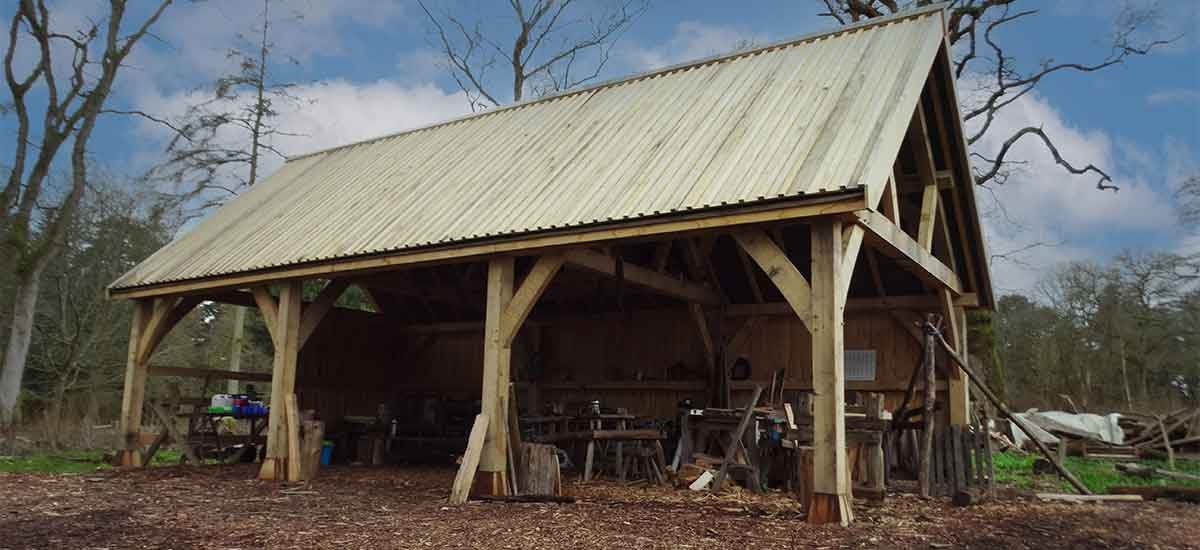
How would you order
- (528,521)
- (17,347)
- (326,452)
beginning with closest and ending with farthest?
1. (528,521)
2. (326,452)
3. (17,347)

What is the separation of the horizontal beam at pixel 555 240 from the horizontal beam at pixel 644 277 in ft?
1.72

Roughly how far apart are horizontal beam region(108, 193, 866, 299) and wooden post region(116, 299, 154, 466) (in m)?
1.50

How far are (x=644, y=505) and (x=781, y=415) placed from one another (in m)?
2.83

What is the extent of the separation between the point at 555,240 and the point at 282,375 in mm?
5063

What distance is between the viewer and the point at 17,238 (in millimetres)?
19312

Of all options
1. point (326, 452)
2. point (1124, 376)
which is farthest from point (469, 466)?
point (1124, 376)

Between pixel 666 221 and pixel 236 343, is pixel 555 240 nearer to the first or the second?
pixel 666 221

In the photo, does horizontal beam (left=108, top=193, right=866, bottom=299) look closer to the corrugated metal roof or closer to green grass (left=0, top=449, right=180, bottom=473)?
the corrugated metal roof

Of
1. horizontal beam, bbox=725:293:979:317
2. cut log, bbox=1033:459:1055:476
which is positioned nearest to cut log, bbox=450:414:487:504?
horizontal beam, bbox=725:293:979:317

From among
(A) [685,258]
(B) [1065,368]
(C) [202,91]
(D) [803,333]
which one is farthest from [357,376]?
(B) [1065,368]

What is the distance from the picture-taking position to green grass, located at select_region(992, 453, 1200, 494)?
1290cm

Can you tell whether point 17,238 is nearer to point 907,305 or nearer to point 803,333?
point 803,333

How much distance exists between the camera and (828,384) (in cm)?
778

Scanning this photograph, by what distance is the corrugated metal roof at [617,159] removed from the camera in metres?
9.08
